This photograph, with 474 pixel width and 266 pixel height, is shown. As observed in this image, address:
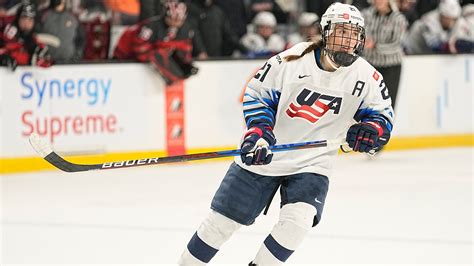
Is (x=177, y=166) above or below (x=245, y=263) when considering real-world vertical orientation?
below

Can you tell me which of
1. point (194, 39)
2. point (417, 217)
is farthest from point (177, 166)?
point (417, 217)

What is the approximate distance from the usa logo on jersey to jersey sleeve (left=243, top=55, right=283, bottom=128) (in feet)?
0.23

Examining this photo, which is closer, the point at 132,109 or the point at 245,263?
the point at 245,263

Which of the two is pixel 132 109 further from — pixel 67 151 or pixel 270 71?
pixel 270 71

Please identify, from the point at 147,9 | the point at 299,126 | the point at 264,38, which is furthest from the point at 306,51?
the point at 264,38

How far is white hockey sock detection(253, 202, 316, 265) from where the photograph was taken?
13.1 ft

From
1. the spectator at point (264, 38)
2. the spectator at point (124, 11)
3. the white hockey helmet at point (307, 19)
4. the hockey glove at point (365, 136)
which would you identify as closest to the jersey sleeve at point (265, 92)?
the hockey glove at point (365, 136)

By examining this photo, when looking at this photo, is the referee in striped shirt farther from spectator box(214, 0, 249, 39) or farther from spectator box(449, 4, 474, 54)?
spectator box(214, 0, 249, 39)

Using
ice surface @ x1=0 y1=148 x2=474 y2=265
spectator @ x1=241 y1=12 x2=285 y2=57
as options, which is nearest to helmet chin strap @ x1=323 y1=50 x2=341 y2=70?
ice surface @ x1=0 y1=148 x2=474 y2=265

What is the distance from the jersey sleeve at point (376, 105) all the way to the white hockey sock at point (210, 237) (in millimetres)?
578

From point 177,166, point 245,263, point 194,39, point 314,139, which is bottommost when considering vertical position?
point 177,166

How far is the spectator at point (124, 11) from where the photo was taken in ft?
31.7

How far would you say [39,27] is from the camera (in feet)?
28.7

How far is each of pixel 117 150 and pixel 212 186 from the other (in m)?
1.17
